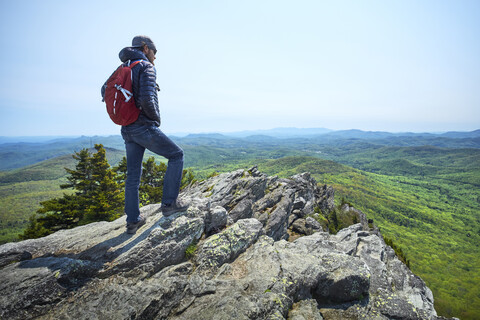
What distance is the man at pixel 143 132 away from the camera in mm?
6297

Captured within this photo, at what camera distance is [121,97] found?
6.06 metres

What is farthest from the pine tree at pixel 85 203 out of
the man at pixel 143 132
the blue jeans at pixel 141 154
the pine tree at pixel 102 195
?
the man at pixel 143 132

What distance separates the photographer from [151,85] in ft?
20.8

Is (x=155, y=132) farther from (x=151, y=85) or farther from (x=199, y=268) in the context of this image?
(x=199, y=268)

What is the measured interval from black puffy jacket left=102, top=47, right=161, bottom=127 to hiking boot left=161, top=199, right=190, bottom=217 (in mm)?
3548

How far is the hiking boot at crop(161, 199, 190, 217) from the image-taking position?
8180 mm

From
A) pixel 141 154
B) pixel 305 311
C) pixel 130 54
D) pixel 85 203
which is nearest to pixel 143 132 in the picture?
pixel 141 154

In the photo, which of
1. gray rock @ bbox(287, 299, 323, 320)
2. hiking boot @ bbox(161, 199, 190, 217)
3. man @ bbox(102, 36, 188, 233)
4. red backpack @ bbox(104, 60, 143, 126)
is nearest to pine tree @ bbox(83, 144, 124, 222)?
hiking boot @ bbox(161, 199, 190, 217)

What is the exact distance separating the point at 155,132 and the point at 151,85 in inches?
58.8

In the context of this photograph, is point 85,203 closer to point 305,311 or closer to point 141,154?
point 141,154

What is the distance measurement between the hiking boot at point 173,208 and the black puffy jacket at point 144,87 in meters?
3.55

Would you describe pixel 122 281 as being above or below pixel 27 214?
above

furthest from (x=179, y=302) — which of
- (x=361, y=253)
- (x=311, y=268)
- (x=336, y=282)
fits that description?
(x=361, y=253)

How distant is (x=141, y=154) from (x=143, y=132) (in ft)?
3.45
